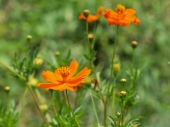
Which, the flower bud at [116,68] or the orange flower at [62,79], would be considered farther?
the flower bud at [116,68]

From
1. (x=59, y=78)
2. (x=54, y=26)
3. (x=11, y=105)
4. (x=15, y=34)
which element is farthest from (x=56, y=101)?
(x=15, y=34)

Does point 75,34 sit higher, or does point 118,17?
point 118,17

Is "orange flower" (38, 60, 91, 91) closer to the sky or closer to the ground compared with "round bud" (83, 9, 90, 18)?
closer to the ground

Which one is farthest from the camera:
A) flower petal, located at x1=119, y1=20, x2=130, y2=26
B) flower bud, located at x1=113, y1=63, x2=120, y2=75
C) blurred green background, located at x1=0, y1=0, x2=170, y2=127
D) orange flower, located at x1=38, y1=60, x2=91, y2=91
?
blurred green background, located at x1=0, y1=0, x2=170, y2=127

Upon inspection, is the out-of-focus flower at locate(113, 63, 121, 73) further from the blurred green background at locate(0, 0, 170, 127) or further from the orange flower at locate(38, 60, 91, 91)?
the blurred green background at locate(0, 0, 170, 127)

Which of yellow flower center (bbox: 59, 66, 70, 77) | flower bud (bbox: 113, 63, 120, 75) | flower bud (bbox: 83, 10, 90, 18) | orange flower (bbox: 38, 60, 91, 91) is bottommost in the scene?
flower bud (bbox: 113, 63, 120, 75)

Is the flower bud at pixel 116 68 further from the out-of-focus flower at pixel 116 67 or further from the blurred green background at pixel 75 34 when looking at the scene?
the blurred green background at pixel 75 34

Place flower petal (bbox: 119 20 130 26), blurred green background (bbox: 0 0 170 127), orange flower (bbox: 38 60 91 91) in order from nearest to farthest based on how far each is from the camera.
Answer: orange flower (bbox: 38 60 91 91), flower petal (bbox: 119 20 130 26), blurred green background (bbox: 0 0 170 127)

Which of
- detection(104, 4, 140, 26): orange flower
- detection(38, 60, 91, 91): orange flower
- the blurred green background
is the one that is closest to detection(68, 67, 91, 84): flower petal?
detection(38, 60, 91, 91): orange flower

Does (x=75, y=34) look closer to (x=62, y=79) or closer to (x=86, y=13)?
(x=86, y=13)

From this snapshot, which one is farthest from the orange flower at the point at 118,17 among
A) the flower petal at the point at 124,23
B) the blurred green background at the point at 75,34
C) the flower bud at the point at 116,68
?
the blurred green background at the point at 75,34

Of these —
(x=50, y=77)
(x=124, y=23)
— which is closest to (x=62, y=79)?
(x=50, y=77)
